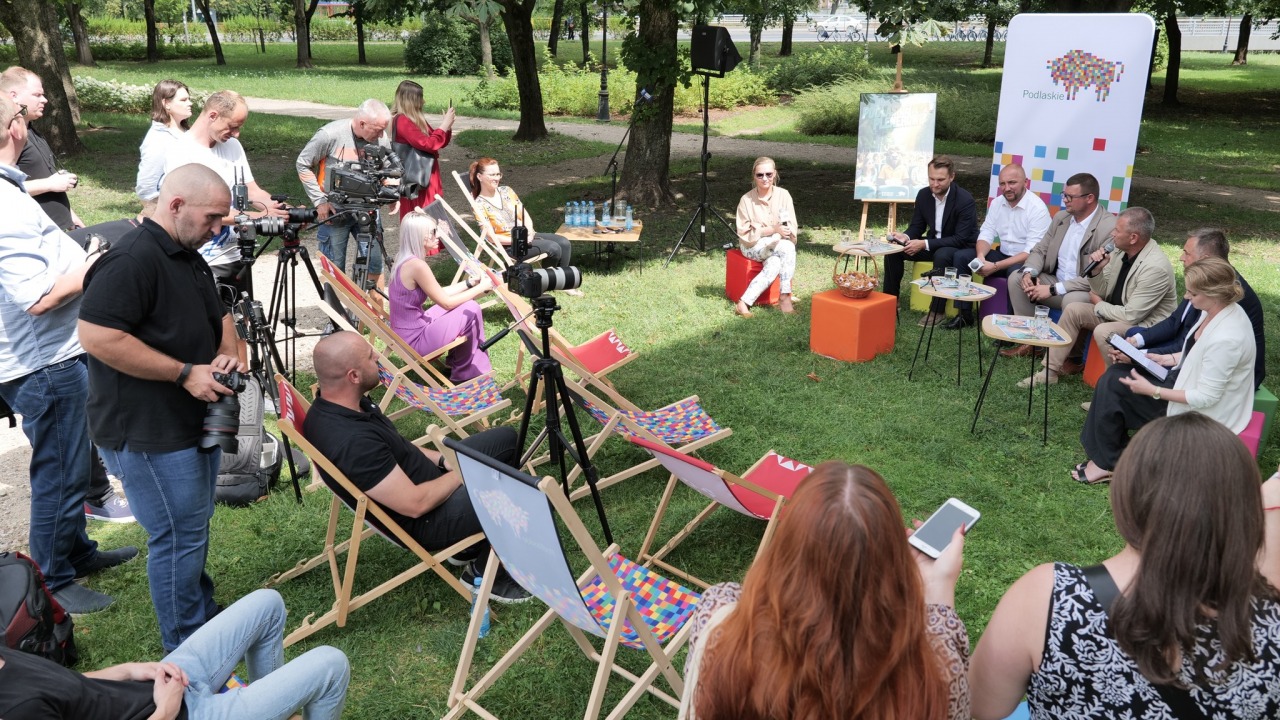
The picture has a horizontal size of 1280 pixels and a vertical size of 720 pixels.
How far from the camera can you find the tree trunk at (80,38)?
30156 mm

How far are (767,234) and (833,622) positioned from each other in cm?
618

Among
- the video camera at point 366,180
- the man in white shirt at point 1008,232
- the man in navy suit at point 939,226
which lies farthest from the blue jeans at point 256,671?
the man in navy suit at point 939,226

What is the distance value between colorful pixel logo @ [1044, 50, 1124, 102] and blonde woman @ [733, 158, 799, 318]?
258 cm

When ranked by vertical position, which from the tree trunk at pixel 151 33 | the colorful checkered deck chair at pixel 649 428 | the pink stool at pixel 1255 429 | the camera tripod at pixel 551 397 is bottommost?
the colorful checkered deck chair at pixel 649 428

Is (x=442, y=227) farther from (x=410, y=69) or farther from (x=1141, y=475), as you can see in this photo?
(x=410, y=69)

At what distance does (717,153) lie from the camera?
15.7m

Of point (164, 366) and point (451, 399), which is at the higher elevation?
point (164, 366)

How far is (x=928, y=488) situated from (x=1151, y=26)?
16.3ft

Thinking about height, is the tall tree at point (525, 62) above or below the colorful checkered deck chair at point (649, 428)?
above

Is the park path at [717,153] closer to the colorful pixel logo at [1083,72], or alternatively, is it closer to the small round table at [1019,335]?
the colorful pixel logo at [1083,72]

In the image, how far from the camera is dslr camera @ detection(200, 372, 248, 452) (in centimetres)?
318

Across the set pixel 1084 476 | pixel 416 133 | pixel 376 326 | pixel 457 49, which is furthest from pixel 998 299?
pixel 457 49

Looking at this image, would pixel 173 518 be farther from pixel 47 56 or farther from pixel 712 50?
pixel 47 56

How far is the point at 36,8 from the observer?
13062 millimetres
